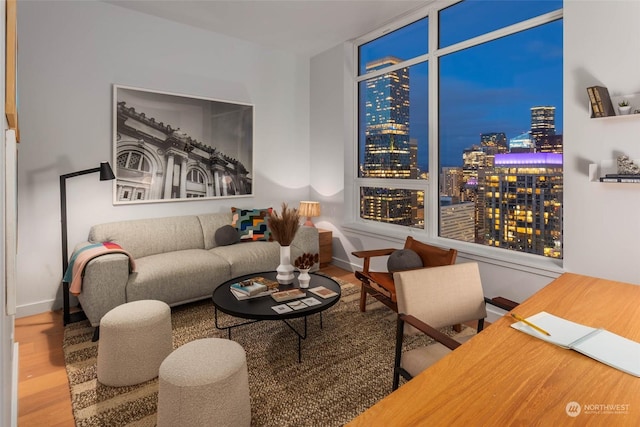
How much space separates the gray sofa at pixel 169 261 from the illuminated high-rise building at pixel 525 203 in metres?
1.98

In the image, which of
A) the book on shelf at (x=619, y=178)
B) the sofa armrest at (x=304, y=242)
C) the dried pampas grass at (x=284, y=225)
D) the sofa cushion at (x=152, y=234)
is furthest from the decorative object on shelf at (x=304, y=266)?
the book on shelf at (x=619, y=178)

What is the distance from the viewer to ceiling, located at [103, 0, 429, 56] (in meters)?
3.50

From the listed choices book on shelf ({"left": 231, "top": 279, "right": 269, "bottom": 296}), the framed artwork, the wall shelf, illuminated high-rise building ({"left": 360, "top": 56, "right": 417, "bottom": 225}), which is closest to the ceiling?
illuminated high-rise building ({"left": 360, "top": 56, "right": 417, "bottom": 225})

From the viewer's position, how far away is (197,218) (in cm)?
400

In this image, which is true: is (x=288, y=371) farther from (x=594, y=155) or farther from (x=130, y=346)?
(x=594, y=155)

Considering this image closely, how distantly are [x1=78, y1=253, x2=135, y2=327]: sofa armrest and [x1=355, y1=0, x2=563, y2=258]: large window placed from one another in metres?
Answer: 2.94

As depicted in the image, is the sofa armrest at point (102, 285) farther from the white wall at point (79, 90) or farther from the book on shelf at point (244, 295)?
the book on shelf at point (244, 295)

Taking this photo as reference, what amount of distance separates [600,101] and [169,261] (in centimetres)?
352

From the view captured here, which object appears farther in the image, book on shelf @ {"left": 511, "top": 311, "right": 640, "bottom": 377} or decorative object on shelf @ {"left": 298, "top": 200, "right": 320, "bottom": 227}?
decorative object on shelf @ {"left": 298, "top": 200, "right": 320, "bottom": 227}

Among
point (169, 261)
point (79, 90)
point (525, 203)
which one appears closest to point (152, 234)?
point (169, 261)

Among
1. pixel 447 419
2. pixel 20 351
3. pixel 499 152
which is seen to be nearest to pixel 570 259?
pixel 499 152

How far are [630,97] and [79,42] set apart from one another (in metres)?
4.48

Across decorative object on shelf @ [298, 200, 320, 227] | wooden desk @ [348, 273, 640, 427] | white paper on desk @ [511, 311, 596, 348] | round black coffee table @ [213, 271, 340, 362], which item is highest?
decorative object on shelf @ [298, 200, 320, 227]

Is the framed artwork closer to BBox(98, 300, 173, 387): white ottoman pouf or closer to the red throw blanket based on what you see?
the red throw blanket
